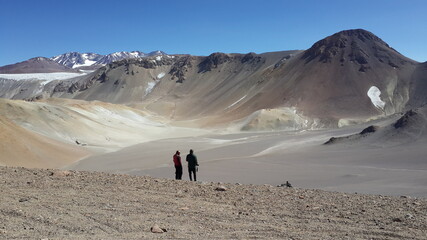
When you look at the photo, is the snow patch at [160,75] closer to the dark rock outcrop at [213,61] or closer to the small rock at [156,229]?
the dark rock outcrop at [213,61]

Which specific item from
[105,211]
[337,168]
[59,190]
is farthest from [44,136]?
[105,211]

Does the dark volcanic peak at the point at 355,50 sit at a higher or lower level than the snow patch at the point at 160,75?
lower

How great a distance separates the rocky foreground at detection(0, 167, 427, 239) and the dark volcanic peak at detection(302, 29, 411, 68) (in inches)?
3515

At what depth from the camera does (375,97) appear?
8444 centimetres

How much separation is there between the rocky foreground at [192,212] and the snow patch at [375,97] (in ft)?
247

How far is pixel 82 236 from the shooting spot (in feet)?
22.9

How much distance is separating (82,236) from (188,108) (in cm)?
10826

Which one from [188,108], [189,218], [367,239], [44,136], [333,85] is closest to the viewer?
[367,239]

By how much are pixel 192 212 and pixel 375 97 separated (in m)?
81.5

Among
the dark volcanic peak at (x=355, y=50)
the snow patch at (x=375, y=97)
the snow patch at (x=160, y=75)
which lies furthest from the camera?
the snow patch at (x=160, y=75)

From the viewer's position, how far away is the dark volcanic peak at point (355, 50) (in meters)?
97.4

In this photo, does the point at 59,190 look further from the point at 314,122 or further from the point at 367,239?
the point at 314,122

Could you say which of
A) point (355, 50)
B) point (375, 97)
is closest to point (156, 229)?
point (375, 97)

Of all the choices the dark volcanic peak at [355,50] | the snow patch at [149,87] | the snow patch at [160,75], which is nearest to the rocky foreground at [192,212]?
the dark volcanic peak at [355,50]
